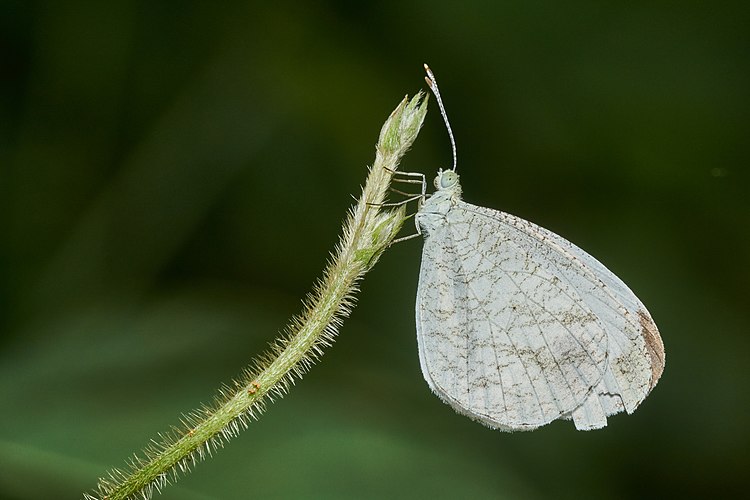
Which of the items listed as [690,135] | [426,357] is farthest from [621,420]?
[426,357]

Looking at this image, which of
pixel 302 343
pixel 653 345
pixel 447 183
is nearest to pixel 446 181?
pixel 447 183

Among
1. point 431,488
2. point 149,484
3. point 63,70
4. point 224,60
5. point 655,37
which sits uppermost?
point 655,37

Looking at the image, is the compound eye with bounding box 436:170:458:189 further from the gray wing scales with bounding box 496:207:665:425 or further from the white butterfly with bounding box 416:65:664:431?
the gray wing scales with bounding box 496:207:665:425

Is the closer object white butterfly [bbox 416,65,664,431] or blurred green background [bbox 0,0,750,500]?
white butterfly [bbox 416,65,664,431]

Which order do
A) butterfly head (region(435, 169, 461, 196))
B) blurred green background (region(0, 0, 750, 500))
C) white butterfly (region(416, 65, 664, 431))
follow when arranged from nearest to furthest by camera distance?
1. white butterfly (region(416, 65, 664, 431))
2. butterfly head (region(435, 169, 461, 196))
3. blurred green background (region(0, 0, 750, 500))

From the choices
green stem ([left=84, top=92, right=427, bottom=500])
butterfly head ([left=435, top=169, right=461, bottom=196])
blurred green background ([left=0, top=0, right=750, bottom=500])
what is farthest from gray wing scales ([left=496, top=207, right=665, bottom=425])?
blurred green background ([left=0, top=0, right=750, bottom=500])

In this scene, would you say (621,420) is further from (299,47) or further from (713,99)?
(299,47)

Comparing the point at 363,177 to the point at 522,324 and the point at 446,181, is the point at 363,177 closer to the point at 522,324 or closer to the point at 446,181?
the point at 446,181
